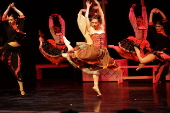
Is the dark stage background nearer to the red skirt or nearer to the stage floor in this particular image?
the stage floor

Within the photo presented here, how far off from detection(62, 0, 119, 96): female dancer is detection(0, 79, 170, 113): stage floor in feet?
1.54

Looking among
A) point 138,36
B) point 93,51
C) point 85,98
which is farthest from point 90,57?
point 138,36

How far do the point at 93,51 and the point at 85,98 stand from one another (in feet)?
2.49

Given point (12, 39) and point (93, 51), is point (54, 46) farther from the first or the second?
point (93, 51)

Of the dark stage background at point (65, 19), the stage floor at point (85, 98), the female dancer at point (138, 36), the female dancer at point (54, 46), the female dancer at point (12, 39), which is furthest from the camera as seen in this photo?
the dark stage background at point (65, 19)

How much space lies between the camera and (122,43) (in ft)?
26.1

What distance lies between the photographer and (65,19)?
9.38m

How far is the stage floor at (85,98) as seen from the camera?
5.36m

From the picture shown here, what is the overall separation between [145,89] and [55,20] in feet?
12.1

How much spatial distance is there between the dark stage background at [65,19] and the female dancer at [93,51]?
2.14 metres

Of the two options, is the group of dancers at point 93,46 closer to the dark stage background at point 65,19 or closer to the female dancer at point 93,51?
the female dancer at point 93,51

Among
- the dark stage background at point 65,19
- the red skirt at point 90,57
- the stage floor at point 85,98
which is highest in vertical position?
the dark stage background at point 65,19

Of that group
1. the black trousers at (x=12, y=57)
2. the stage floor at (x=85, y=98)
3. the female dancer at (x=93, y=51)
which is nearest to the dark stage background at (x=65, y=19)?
the stage floor at (x=85, y=98)

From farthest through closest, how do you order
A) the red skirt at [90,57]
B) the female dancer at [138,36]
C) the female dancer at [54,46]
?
1. the female dancer at [54,46]
2. the female dancer at [138,36]
3. the red skirt at [90,57]
